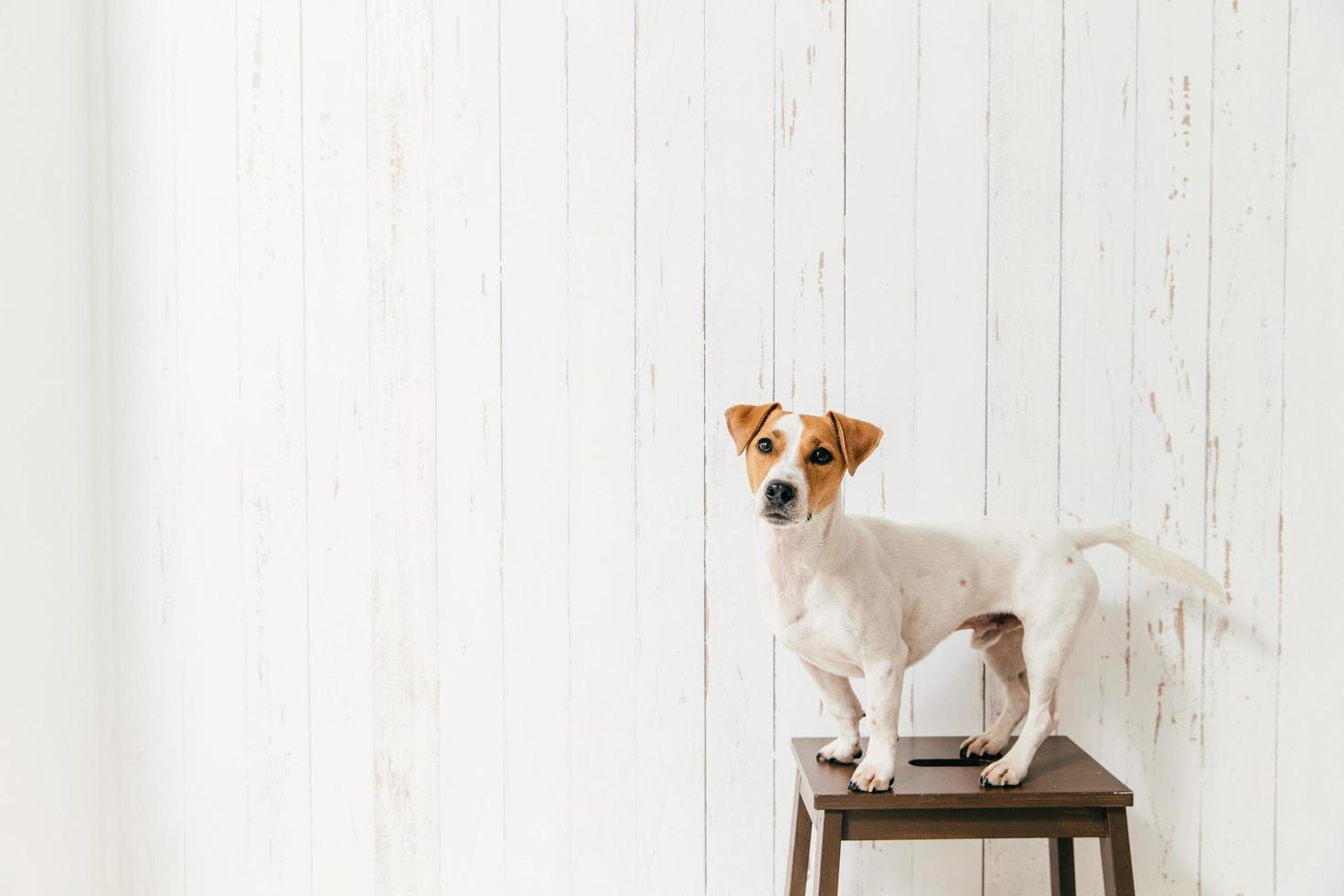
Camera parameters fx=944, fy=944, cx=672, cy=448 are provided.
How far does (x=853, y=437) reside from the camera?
1.21m

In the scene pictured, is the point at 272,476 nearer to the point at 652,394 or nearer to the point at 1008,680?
the point at 652,394

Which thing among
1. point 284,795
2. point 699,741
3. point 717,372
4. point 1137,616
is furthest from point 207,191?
point 1137,616

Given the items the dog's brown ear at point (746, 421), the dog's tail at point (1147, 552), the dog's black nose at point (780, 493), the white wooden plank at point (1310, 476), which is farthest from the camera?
the white wooden plank at point (1310, 476)

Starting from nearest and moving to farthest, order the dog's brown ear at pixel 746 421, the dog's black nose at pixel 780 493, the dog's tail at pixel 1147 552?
the dog's black nose at pixel 780 493 → the dog's brown ear at pixel 746 421 → the dog's tail at pixel 1147 552

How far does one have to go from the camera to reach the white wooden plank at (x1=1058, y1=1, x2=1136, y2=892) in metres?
1.52

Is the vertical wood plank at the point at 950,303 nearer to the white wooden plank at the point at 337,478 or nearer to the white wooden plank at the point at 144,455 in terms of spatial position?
the white wooden plank at the point at 337,478

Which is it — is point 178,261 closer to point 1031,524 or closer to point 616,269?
point 616,269

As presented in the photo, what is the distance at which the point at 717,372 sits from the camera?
5.07 ft

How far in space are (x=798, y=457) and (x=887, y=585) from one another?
238 mm

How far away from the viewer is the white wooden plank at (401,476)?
157cm

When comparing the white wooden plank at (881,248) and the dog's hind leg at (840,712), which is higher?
the white wooden plank at (881,248)

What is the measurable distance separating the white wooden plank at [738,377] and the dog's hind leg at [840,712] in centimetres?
21

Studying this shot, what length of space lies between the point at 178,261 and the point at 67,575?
55 cm

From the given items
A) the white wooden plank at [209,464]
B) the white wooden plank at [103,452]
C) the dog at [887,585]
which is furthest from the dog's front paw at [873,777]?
the white wooden plank at [103,452]
